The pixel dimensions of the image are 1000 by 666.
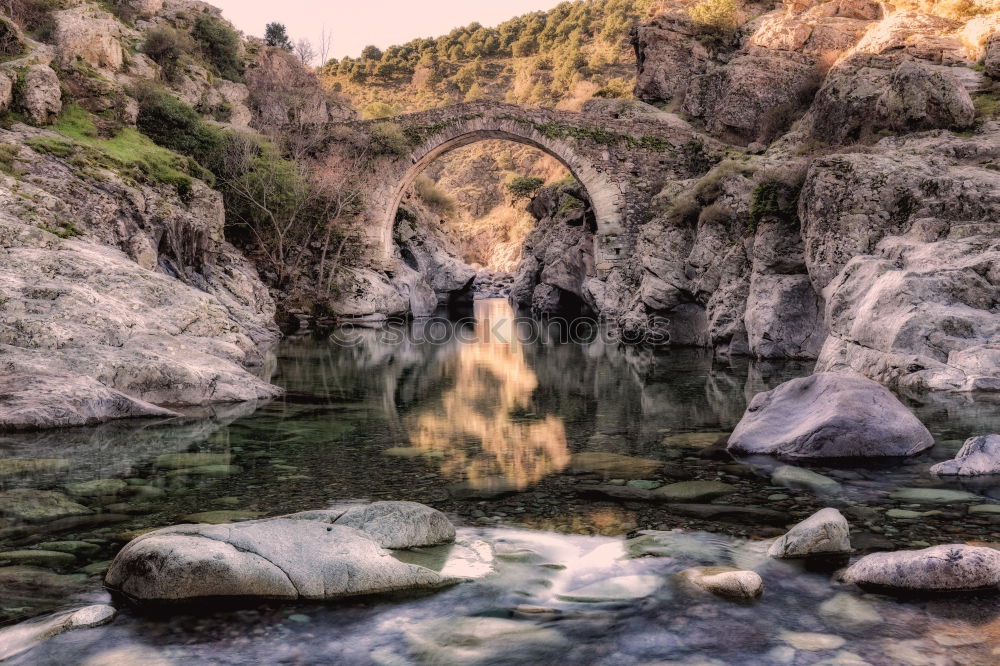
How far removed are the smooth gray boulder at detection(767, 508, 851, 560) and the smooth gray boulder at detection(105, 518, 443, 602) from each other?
173cm

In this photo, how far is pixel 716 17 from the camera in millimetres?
33938

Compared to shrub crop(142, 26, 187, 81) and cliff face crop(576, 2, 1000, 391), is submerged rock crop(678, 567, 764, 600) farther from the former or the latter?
shrub crop(142, 26, 187, 81)

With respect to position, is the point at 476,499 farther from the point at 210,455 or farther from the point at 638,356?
the point at 638,356

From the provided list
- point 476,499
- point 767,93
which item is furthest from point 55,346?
point 767,93

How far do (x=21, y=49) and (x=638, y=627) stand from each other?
1846 cm

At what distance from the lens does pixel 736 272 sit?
15188mm

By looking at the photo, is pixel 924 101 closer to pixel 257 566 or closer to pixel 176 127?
pixel 257 566

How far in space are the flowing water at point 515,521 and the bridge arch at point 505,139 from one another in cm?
1941

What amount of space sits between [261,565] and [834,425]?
4473mm

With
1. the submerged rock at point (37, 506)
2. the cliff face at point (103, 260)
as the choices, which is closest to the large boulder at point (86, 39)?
the cliff face at point (103, 260)

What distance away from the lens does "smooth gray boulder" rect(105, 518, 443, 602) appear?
2900mm

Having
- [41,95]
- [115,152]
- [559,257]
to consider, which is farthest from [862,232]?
[559,257]

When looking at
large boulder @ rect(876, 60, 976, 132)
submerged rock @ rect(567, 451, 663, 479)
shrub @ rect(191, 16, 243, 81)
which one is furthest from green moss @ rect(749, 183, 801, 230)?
shrub @ rect(191, 16, 243, 81)

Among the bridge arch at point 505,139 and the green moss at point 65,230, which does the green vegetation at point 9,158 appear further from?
the bridge arch at point 505,139
